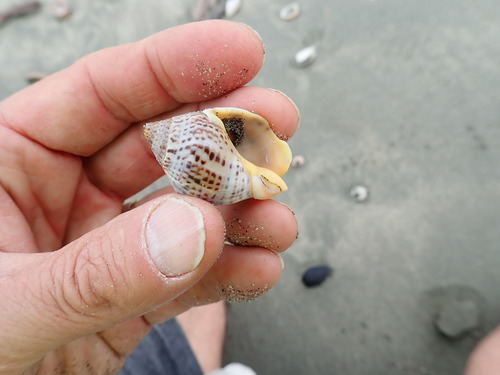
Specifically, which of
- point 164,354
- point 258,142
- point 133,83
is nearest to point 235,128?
point 258,142

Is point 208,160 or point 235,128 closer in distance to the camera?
point 208,160

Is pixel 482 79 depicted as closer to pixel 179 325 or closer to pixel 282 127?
pixel 282 127

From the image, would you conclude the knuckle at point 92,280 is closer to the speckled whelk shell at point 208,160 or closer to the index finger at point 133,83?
the speckled whelk shell at point 208,160

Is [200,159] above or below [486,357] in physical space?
above

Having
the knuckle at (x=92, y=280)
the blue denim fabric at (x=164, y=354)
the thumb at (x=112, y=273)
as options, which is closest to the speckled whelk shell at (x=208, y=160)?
the thumb at (x=112, y=273)

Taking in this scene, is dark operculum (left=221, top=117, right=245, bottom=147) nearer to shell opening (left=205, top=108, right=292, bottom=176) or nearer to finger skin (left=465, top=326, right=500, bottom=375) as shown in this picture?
shell opening (left=205, top=108, right=292, bottom=176)

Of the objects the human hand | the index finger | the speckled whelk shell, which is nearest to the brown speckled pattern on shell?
the speckled whelk shell

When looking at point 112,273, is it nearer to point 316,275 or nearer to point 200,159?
point 200,159
